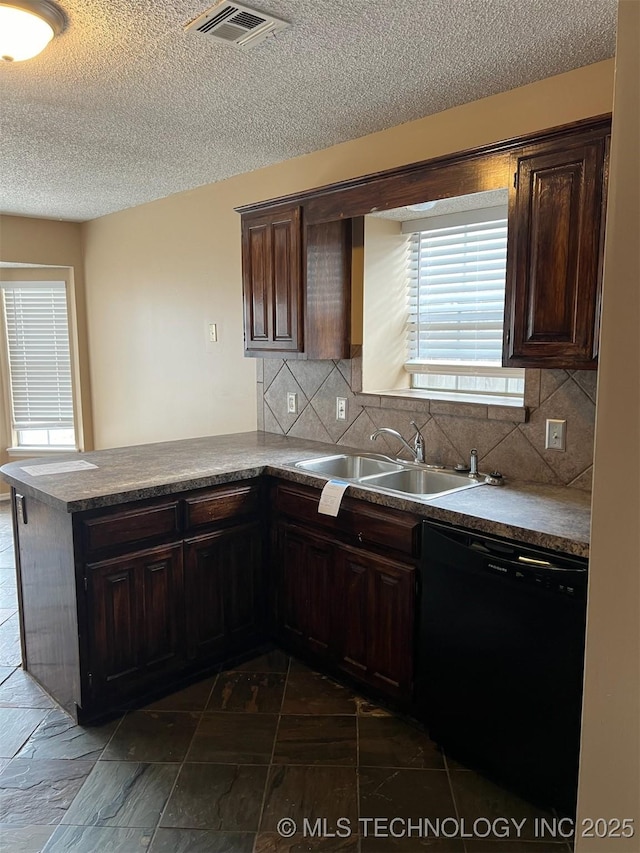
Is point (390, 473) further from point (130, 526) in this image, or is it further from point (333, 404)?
point (130, 526)

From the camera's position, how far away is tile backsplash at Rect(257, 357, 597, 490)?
2.34m

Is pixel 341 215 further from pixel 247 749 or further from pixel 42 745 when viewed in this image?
pixel 42 745

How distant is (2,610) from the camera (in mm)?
3387

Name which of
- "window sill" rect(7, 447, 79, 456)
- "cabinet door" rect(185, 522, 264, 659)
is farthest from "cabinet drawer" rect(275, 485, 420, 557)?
"window sill" rect(7, 447, 79, 456)

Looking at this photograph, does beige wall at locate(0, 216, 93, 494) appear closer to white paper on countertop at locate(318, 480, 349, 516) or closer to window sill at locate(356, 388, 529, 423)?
window sill at locate(356, 388, 529, 423)

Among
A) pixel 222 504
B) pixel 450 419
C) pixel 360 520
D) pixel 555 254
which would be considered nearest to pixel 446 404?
pixel 450 419

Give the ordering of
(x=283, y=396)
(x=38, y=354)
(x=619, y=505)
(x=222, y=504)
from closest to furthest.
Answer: (x=619, y=505), (x=222, y=504), (x=283, y=396), (x=38, y=354)

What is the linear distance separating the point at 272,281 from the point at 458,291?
940 mm

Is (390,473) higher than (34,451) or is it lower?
higher

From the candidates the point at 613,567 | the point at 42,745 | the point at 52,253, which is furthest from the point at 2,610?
the point at 613,567

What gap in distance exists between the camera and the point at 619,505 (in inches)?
28.6

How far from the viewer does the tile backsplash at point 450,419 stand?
92.2 inches

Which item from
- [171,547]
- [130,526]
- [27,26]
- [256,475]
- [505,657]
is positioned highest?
[27,26]

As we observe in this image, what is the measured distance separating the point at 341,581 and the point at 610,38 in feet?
7.14
